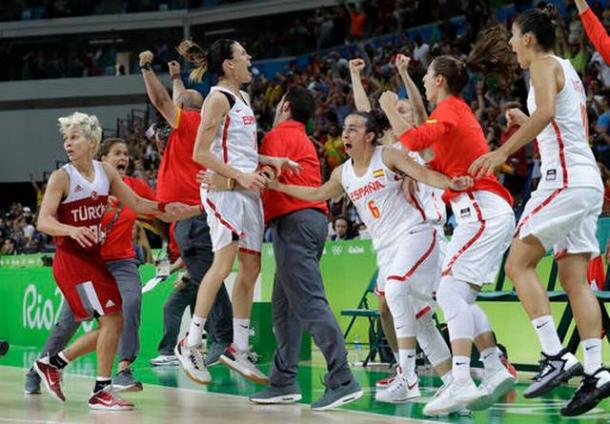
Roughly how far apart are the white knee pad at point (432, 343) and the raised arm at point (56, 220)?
222 cm

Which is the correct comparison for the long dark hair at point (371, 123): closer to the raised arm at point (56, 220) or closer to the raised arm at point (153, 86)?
the raised arm at point (153, 86)

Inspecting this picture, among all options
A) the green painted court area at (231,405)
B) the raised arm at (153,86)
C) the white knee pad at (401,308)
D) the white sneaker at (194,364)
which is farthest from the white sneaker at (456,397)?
the raised arm at (153,86)

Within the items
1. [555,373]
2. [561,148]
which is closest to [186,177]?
[561,148]

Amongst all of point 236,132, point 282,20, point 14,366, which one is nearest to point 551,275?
point 236,132

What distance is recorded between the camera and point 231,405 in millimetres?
7656

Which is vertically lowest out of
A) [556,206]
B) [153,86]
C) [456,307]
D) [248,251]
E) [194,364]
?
[194,364]

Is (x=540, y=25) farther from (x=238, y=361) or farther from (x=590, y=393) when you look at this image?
(x=238, y=361)

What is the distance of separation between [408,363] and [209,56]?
8.41ft

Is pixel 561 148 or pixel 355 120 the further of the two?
pixel 355 120

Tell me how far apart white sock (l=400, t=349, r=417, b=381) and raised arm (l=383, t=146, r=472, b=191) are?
1.19 metres

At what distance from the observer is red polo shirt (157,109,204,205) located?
A: 9.18m

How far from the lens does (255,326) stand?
11430mm

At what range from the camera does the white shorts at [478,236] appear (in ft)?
21.6

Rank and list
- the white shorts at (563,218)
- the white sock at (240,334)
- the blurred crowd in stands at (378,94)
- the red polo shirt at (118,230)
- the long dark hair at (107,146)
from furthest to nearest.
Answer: the blurred crowd in stands at (378,94) → the long dark hair at (107,146) → the red polo shirt at (118,230) → the white sock at (240,334) → the white shorts at (563,218)
